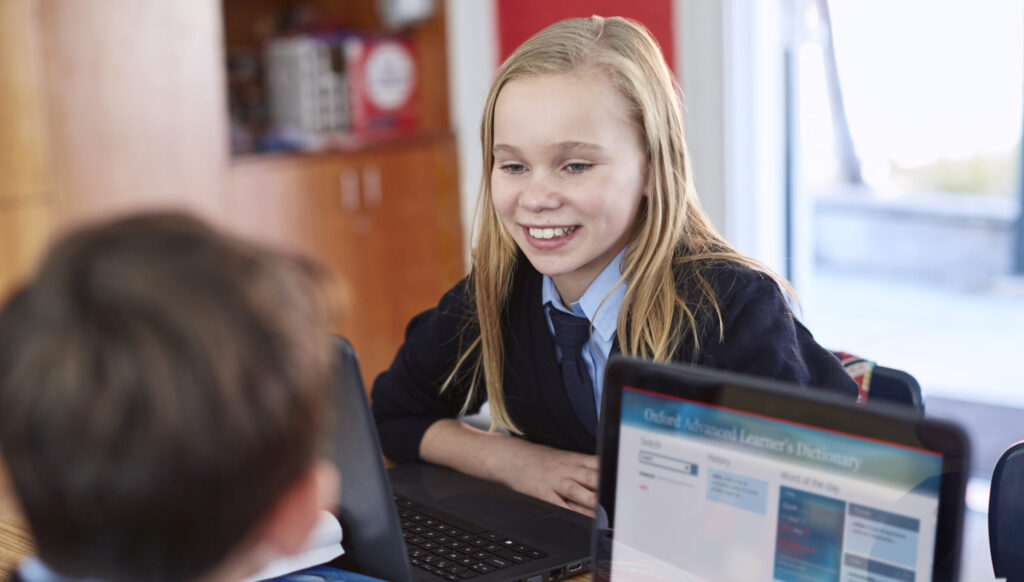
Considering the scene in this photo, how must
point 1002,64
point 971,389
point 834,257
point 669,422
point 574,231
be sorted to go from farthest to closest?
1. point 834,257
2. point 1002,64
3. point 971,389
4. point 574,231
5. point 669,422

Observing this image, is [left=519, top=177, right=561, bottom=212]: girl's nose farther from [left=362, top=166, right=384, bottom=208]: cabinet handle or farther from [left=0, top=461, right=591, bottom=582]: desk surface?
[left=362, top=166, right=384, bottom=208]: cabinet handle

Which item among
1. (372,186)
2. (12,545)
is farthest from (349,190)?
(12,545)

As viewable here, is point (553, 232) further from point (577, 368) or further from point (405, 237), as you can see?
point (405, 237)

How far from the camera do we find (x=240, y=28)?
3.65 m

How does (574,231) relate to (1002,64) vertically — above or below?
below

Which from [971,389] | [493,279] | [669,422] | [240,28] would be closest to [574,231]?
[493,279]

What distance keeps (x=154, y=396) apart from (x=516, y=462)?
884mm

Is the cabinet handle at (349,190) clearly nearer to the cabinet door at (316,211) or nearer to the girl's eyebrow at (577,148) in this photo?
the cabinet door at (316,211)

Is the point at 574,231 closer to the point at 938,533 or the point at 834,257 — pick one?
the point at 938,533

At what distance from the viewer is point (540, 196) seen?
54.0 inches

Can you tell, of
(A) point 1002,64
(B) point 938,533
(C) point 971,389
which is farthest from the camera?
(A) point 1002,64

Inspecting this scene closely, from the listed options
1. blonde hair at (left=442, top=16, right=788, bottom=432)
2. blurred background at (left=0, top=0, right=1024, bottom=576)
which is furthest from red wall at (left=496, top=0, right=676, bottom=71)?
blonde hair at (left=442, top=16, right=788, bottom=432)

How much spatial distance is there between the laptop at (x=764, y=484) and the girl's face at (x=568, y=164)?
0.55 m

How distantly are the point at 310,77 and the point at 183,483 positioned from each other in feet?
9.90
